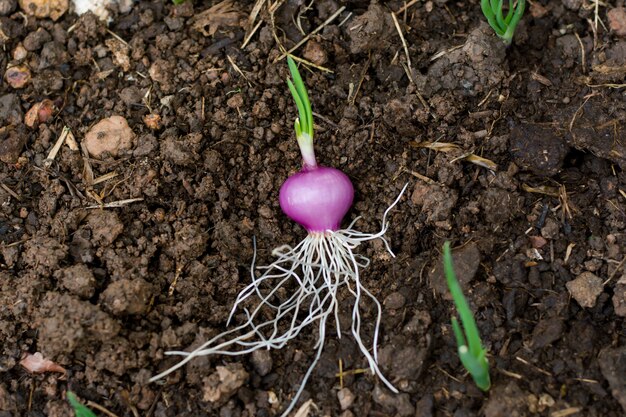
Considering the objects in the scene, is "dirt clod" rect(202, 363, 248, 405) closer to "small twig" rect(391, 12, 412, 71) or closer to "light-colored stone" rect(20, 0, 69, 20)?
"small twig" rect(391, 12, 412, 71)

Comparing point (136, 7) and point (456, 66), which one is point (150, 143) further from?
point (456, 66)

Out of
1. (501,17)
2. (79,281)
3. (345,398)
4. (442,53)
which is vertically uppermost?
(501,17)

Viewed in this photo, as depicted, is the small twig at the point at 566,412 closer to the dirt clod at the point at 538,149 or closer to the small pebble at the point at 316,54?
the dirt clod at the point at 538,149

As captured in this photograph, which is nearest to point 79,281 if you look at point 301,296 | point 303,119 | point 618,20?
point 301,296

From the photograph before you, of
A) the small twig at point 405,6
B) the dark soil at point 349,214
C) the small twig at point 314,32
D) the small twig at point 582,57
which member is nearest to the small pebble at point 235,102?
the dark soil at point 349,214

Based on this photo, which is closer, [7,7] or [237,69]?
[237,69]

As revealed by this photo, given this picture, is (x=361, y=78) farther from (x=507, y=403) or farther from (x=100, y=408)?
(x=100, y=408)

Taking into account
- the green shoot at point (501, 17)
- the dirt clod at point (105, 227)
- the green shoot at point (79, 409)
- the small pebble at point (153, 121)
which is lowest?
the green shoot at point (79, 409)

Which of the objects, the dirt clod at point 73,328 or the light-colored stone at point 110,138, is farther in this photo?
the light-colored stone at point 110,138
